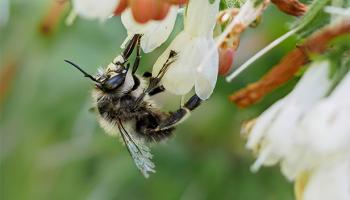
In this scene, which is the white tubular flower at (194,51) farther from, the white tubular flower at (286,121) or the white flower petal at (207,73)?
the white tubular flower at (286,121)

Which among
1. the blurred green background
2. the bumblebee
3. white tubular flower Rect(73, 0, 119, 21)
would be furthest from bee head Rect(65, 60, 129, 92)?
the blurred green background

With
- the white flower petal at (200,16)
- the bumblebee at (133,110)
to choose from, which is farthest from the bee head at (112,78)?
the white flower petal at (200,16)

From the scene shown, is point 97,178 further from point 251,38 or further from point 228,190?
point 251,38

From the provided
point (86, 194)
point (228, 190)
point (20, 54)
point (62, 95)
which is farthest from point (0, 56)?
point (228, 190)

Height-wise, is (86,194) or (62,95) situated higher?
(62,95)

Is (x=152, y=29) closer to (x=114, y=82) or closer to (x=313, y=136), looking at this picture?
(x=114, y=82)
